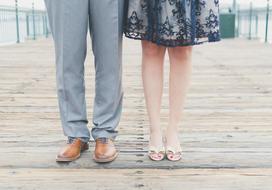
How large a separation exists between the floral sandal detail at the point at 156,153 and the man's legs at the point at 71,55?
314 millimetres

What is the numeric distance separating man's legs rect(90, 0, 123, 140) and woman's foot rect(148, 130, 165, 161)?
0.63 ft

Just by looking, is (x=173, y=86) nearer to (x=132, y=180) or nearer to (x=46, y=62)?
(x=132, y=180)

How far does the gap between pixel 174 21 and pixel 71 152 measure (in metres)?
0.75

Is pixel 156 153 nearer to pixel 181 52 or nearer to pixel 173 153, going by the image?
pixel 173 153

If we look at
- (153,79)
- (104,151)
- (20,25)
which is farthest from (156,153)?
(20,25)

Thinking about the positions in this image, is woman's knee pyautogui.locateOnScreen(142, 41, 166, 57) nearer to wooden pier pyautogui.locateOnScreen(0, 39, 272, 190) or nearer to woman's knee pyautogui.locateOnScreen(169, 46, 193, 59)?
woman's knee pyautogui.locateOnScreen(169, 46, 193, 59)

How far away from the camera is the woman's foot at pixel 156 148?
2053 millimetres

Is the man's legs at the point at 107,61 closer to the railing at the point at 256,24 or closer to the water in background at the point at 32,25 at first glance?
the water in background at the point at 32,25

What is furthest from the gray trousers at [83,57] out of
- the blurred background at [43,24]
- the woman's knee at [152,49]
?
the blurred background at [43,24]

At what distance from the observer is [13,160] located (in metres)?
2.07

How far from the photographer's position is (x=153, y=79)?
206cm

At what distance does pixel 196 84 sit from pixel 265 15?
8396 millimetres

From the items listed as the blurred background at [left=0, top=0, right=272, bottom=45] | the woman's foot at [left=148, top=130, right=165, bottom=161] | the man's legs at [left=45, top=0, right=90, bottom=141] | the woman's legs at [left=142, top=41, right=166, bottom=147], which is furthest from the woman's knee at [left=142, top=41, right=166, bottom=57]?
the blurred background at [left=0, top=0, right=272, bottom=45]

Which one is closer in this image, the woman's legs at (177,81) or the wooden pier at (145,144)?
the wooden pier at (145,144)
